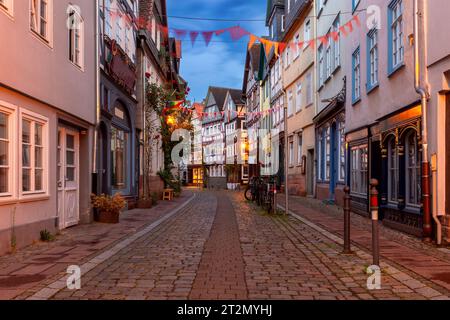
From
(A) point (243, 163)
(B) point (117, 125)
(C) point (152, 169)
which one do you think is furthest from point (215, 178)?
(B) point (117, 125)

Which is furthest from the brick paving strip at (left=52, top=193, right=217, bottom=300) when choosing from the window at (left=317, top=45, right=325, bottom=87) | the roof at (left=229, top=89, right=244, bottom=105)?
the roof at (left=229, top=89, right=244, bottom=105)

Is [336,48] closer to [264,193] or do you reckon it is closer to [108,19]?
[264,193]

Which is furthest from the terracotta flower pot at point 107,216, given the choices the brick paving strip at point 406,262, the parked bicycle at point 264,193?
the parked bicycle at point 264,193

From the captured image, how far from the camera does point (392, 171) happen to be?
12250 millimetres

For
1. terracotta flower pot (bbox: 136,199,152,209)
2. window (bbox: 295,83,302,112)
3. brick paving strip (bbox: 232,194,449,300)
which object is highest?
window (bbox: 295,83,302,112)

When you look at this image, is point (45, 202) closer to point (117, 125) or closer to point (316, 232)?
point (316, 232)

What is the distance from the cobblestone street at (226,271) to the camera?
5.49 metres

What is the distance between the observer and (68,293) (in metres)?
5.46

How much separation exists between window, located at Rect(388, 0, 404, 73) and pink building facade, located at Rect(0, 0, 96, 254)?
7.25 metres

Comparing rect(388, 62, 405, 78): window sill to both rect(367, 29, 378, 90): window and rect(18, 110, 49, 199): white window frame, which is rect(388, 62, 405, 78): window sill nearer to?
rect(367, 29, 378, 90): window

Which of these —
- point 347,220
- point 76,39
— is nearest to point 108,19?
point 76,39

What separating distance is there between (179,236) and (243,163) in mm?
46862

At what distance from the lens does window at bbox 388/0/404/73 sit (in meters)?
11.5

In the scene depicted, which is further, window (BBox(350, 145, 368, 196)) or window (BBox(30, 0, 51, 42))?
window (BBox(350, 145, 368, 196))
